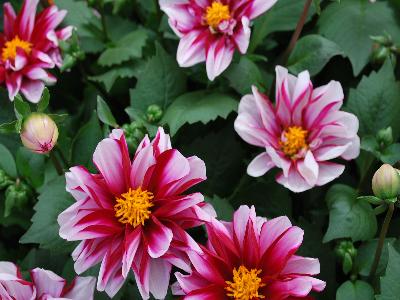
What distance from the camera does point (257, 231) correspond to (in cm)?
94

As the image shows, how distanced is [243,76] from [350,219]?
1.00 ft

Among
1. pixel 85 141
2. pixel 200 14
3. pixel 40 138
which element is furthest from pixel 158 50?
pixel 40 138

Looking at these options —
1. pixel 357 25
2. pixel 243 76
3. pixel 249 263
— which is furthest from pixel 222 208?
pixel 357 25

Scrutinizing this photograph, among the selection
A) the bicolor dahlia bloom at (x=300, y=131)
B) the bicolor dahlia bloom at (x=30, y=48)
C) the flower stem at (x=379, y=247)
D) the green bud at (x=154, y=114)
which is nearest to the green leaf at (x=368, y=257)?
the flower stem at (x=379, y=247)

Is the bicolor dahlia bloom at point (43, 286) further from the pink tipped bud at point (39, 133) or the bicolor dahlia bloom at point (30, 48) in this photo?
the bicolor dahlia bloom at point (30, 48)

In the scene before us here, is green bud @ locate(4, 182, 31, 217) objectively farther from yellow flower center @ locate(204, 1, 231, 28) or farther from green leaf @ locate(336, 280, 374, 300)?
green leaf @ locate(336, 280, 374, 300)

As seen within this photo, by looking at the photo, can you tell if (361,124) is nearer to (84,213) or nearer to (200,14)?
(200,14)

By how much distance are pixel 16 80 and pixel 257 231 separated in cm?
54

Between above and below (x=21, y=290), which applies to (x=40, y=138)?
above

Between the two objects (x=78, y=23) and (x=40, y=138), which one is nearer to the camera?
(x=40, y=138)

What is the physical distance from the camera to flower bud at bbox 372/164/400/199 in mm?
923

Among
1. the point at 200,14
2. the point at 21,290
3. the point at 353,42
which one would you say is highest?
the point at 200,14

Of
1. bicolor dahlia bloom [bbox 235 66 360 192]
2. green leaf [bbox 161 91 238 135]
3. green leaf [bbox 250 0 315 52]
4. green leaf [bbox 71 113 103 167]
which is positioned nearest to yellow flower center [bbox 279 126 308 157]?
bicolor dahlia bloom [bbox 235 66 360 192]

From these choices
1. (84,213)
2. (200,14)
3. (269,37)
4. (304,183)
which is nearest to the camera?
(84,213)
